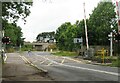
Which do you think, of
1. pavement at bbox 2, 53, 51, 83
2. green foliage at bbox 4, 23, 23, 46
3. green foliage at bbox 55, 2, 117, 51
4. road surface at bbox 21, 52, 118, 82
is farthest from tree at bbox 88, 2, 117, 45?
pavement at bbox 2, 53, 51, 83

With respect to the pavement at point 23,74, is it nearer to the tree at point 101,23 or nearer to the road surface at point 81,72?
the road surface at point 81,72

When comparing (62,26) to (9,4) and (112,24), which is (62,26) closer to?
(112,24)

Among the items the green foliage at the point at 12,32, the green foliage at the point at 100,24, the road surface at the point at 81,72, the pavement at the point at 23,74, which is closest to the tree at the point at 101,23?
the green foliage at the point at 100,24

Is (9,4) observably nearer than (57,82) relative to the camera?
No

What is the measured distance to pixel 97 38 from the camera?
78812mm

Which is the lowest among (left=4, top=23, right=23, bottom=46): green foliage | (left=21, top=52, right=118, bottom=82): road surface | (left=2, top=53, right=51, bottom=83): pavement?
(left=21, top=52, right=118, bottom=82): road surface

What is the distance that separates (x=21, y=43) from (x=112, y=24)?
81.4 meters

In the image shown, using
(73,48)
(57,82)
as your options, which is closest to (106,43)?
(73,48)

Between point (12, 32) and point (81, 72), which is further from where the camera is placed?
point (12, 32)

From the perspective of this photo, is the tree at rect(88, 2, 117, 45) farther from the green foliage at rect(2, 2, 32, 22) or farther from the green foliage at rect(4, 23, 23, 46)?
the green foliage at rect(2, 2, 32, 22)

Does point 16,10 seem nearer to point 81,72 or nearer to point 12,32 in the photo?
point 81,72

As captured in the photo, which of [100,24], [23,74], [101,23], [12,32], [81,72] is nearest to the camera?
[23,74]

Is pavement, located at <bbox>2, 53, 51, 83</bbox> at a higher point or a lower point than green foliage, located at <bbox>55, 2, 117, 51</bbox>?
lower

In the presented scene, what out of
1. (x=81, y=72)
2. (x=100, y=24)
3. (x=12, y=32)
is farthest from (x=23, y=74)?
(x=12, y=32)
